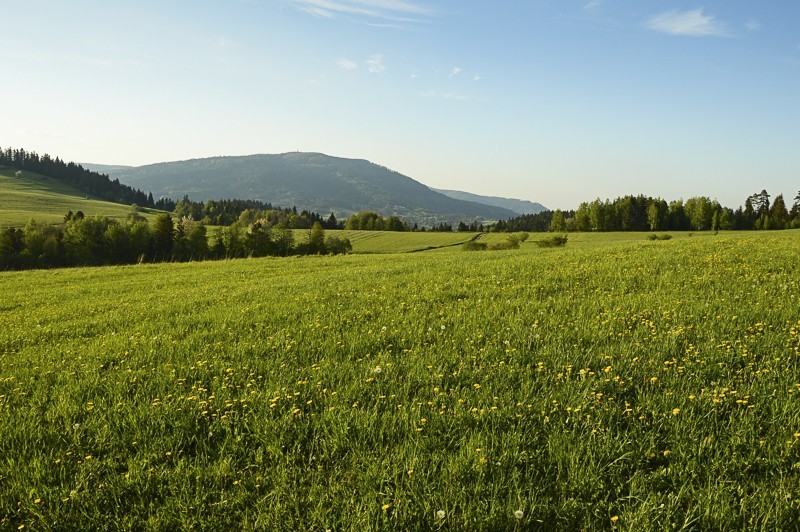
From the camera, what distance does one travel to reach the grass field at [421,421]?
344cm

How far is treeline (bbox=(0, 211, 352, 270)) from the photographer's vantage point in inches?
3250

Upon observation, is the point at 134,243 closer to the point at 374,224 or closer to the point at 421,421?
the point at 374,224

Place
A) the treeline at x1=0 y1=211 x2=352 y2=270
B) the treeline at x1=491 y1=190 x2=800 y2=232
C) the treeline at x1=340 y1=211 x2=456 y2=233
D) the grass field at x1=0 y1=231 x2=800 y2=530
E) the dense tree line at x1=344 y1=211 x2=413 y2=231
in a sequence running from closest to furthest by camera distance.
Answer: the grass field at x1=0 y1=231 x2=800 y2=530
the treeline at x1=0 y1=211 x2=352 y2=270
the treeline at x1=491 y1=190 x2=800 y2=232
the treeline at x1=340 y1=211 x2=456 y2=233
the dense tree line at x1=344 y1=211 x2=413 y2=231

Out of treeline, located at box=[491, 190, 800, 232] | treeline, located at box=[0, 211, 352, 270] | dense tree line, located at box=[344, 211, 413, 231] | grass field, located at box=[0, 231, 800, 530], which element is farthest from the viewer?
dense tree line, located at box=[344, 211, 413, 231]

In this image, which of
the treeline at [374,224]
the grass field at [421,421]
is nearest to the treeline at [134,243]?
the grass field at [421,421]

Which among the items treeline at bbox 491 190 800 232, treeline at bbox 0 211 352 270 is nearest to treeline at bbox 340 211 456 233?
treeline at bbox 491 190 800 232

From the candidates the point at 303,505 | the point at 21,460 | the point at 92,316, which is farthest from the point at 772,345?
the point at 92,316

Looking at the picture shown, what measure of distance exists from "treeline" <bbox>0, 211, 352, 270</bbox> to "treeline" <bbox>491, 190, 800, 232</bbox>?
87.4m

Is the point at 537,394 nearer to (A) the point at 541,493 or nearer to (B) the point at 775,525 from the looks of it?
(A) the point at 541,493

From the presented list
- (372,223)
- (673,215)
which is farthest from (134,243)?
(673,215)

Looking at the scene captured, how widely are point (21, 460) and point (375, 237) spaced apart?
126347 mm

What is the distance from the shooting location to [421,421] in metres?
4.52

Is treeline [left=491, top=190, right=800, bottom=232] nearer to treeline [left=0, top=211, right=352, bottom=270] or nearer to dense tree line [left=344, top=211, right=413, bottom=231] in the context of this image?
dense tree line [left=344, top=211, right=413, bottom=231]

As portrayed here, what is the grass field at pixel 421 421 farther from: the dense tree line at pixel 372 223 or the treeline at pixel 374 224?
the dense tree line at pixel 372 223
